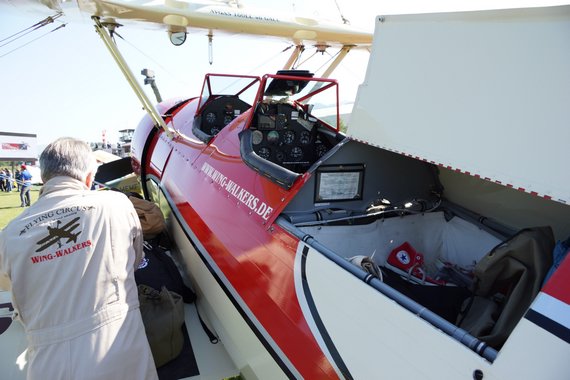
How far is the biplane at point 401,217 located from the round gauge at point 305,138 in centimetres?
1

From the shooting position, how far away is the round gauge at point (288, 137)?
3102 mm

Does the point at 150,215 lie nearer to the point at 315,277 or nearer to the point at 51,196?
the point at 51,196

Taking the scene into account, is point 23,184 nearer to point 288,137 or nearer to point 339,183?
point 288,137

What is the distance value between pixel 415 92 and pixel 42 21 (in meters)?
4.18

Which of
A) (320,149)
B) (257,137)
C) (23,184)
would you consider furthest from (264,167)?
(23,184)

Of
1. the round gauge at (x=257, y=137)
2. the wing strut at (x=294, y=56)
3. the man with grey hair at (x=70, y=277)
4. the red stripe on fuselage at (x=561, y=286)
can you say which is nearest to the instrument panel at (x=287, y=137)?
the round gauge at (x=257, y=137)

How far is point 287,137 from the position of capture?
3.11 m

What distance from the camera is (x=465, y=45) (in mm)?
1313

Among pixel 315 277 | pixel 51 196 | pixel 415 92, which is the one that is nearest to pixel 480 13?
pixel 415 92

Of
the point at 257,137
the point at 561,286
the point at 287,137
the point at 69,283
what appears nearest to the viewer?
the point at 561,286

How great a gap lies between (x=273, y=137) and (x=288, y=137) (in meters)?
0.14

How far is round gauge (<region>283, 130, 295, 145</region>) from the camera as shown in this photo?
310 cm

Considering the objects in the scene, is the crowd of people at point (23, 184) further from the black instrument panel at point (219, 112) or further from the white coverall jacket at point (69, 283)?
the white coverall jacket at point (69, 283)

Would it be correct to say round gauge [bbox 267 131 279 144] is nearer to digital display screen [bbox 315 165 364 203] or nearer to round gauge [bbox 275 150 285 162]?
round gauge [bbox 275 150 285 162]
